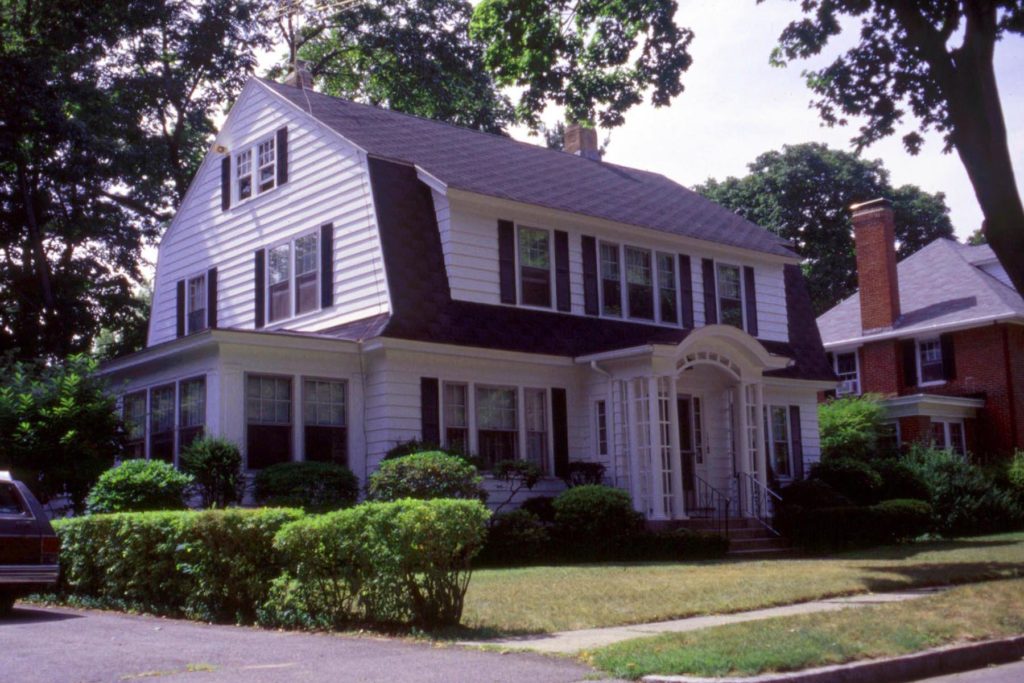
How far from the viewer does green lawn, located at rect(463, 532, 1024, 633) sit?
1109cm

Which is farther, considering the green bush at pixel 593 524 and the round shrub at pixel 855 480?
the round shrub at pixel 855 480

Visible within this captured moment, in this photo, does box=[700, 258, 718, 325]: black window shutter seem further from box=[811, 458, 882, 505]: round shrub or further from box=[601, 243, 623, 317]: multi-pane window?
box=[811, 458, 882, 505]: round shrub

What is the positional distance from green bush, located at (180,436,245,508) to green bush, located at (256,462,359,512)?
437mm

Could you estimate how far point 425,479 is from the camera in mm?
16922

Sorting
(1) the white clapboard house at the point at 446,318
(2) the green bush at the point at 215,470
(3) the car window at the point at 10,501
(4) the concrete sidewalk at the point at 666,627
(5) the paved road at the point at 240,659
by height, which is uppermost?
(1) the white clapboard house at the point at 446,318

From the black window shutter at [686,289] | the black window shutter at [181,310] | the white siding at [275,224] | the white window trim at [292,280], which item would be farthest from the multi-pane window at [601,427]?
the black window shutter at [181,310]

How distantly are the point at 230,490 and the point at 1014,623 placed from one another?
452 inches

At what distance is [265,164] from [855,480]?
47.5 feet

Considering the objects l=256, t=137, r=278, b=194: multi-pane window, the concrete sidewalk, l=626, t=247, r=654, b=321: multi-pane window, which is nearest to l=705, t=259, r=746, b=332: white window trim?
l=626, t=247, r=654, b=321: multi-pane window

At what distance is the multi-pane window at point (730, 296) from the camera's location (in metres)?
25.1

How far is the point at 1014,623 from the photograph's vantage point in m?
10.1

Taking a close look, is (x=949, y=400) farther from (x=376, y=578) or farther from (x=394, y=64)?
(x=376, y=578)

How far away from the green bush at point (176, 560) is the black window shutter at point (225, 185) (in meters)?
11.3

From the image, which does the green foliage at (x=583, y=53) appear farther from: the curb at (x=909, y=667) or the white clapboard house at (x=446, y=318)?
the curb at (x=909, y=667)
